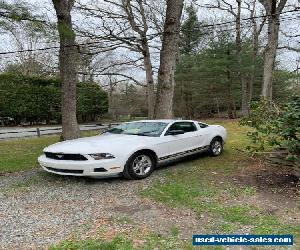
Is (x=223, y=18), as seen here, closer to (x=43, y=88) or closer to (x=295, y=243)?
(x=43, y=88)

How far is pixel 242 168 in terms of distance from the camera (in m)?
8.05

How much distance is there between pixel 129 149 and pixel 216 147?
141 inches

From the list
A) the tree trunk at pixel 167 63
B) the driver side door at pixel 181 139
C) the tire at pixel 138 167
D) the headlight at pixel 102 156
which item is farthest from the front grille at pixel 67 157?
the tree trunk at pixel 167 63

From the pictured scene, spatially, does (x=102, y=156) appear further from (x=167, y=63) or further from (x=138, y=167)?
(x=167, y=63)

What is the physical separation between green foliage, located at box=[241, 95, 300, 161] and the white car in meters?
1.45

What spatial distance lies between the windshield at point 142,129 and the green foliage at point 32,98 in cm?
1806

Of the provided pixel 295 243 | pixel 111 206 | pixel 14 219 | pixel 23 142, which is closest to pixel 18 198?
pixel 14 219

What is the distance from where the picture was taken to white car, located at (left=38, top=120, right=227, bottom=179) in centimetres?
650

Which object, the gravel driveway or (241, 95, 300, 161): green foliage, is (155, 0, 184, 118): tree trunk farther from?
the gravel driveway

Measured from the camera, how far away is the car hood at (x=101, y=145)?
6.60m

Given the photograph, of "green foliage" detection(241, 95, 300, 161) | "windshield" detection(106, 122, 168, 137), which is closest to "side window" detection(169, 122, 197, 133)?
"windshield" detection(106, 122, 168, 137)

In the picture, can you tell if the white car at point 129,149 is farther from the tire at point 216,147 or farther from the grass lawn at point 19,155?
the grass lawn at point 19,155

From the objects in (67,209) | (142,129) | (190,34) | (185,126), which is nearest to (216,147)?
(185,126)

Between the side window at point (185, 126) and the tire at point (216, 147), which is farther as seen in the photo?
the tire at point (216, 147)
